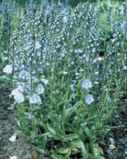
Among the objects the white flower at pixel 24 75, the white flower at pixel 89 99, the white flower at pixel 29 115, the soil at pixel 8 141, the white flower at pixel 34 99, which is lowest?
the soil at pixel 8 141

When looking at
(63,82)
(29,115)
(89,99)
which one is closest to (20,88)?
(29,115)

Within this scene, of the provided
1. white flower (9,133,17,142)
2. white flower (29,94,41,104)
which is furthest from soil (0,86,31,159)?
white flower (29,94,41,104)

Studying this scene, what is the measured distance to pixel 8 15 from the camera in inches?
239

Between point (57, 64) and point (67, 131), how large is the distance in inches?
28.2

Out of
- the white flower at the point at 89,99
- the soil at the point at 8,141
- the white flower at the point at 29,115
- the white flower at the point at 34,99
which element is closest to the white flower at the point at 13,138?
the soil at the point at 8,141

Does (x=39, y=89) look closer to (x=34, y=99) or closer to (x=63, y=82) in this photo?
(x=34, y=99)

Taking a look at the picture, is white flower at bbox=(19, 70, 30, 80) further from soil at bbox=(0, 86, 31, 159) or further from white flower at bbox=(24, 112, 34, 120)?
soil at bbox=(0, 86, 31, 159)

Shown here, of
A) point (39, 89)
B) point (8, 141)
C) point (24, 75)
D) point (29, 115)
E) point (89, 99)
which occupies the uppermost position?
point (24, 75)

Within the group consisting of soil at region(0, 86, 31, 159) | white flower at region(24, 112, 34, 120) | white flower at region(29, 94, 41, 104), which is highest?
white flower at region(29, 94, 41, 104)

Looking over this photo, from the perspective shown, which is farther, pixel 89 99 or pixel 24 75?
pixel 89 99

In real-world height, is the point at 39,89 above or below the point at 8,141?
above

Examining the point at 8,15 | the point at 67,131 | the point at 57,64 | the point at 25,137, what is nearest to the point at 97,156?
the point at 67,131

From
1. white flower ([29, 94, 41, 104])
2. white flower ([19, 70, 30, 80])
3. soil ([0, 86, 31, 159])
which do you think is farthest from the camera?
soil ([0, 86, 31, 159])

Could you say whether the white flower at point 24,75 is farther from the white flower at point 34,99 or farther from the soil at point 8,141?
the soil at point 8,141
